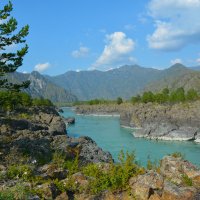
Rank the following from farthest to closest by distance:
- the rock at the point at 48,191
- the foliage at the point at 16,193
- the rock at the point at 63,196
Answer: the rock at the point at 63,196 → the rock at the point at 48,191 → the foliage at the point at 16,193

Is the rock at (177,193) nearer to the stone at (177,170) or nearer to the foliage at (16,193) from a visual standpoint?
the stone at (177,170)

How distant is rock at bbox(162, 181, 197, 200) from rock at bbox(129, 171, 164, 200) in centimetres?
31

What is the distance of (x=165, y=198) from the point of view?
1309 centimetres

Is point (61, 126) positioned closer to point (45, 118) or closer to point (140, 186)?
point (45, 118)

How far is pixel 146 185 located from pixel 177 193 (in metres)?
1.16

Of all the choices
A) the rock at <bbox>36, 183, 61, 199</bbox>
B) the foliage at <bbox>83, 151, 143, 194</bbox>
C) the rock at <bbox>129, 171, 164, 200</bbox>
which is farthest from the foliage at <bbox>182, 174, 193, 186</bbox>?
the rock at <bbox>36, 183, 61, 199</bbox>

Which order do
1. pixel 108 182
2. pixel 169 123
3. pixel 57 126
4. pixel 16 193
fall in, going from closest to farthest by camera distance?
pixel 16 193 → pixel 108 182 → pixel 57 126 → pixel 169 123

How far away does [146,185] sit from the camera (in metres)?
13.3

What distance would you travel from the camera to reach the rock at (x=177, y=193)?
13.0 m

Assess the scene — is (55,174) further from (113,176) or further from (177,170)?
(177,170)

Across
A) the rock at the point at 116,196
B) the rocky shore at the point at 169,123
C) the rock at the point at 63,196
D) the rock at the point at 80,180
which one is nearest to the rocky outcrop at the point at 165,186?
the rock at the point at 116,196

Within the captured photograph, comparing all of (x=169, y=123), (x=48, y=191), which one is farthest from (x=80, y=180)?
(x=169, y=123)

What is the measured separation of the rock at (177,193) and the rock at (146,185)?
31 centimetres

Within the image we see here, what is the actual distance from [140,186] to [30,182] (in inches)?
177
